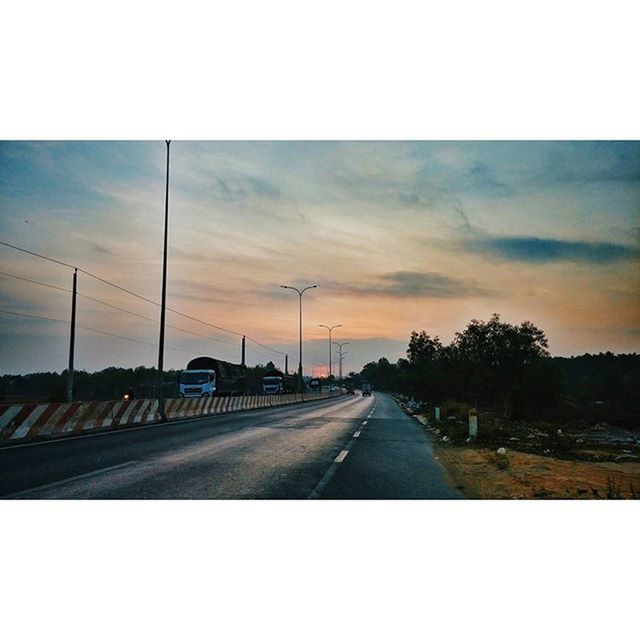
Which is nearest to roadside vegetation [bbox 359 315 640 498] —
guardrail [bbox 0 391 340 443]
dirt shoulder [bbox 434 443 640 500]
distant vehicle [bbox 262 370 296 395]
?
dirt shoulder [bbox 434 443 640 500]

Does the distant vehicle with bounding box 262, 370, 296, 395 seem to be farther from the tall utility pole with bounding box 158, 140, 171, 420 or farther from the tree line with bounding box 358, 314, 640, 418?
the tall utility pole with bounding box 158, 140, 171, 420

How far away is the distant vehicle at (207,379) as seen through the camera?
41.9 metres

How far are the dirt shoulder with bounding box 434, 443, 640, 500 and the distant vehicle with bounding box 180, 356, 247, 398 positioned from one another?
3160 cm

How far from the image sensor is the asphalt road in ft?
24.5

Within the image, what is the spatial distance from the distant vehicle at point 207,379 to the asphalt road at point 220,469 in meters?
26.9

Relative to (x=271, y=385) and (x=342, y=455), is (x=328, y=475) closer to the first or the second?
(x=342, y=455)

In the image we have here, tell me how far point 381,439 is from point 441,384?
42213 millimetres

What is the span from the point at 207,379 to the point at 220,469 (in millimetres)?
34149

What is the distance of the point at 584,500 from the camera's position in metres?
7.53

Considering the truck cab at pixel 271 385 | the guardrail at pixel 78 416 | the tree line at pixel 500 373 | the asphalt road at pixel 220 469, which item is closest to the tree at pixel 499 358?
the tree line at pixel 500 373

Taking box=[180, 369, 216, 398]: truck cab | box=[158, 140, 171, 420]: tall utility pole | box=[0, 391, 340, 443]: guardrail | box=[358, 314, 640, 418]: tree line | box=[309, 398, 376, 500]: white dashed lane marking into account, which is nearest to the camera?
box=[309, 398, 376, 500]: white dashed lane marking

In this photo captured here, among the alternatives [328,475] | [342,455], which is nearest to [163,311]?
[342,455]

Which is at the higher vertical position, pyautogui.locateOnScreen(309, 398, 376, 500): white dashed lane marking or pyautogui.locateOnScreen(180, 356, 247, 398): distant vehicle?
pyautogui.locateOnScreen(180, 356, 247, 398): distant vehicle

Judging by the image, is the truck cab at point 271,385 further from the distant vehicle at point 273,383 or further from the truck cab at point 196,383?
the truck cab at point 196,383
